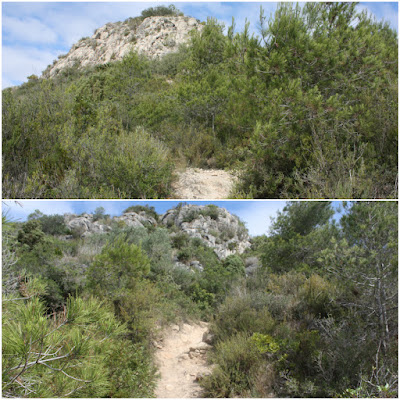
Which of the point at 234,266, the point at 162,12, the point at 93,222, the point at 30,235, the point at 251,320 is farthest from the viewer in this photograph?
the point at 162,12

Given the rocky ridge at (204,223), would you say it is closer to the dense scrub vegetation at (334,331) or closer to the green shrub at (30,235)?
the green shrub at (30,235)

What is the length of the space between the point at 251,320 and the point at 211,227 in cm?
1183

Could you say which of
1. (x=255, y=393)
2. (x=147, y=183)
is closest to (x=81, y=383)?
(x=255, y=393)

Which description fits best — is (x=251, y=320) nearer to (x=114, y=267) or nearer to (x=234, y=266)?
(x=114, y=267)

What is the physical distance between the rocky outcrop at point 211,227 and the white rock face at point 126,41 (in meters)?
22.2

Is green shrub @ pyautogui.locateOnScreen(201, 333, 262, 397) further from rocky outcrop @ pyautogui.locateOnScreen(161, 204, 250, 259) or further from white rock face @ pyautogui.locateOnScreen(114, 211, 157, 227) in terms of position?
rocky outcrop @ pyautogui.locateOnScreen(161, 204, 250, 259)

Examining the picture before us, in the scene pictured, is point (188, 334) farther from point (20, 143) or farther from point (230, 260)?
point (20, 143)

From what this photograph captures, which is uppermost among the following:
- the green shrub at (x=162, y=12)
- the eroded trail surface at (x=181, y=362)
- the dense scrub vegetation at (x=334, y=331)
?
the green shrub at (x=162, y=12)

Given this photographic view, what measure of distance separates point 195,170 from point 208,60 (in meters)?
5.16

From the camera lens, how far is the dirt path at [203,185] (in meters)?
6.60

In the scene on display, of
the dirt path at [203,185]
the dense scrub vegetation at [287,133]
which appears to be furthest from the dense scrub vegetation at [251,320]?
the dirt path at [203,185]

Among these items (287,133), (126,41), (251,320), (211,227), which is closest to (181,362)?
(251,320)

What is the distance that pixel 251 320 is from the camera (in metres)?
6.27

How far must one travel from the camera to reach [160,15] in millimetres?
37562
